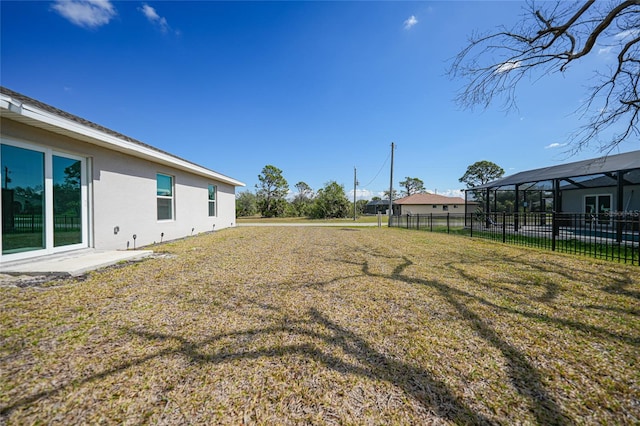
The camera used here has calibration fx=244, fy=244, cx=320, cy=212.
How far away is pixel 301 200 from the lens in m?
45.7

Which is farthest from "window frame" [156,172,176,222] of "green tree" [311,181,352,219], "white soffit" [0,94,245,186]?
"green tree" [311,181,352,219]

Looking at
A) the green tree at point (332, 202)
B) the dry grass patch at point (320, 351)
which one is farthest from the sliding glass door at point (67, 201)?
the green tree at point (332, 202)

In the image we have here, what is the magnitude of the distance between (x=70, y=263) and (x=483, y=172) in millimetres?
50686

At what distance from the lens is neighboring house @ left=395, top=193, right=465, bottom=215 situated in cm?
3494

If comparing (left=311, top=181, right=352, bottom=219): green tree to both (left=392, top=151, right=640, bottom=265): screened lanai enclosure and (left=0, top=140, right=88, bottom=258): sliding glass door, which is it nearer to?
(left=392, top=151, right=640, bottom=265): screened lanai enclosure

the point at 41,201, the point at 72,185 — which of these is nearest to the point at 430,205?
the point at 72,185

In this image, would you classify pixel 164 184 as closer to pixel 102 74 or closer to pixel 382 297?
pixel 102 74

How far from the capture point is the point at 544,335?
233 cm

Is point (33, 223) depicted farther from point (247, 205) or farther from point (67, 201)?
point (247, 205)

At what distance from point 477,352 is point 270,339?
70.5 inches

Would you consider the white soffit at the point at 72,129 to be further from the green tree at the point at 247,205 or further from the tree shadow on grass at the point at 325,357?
the green tree at the point at 247,205

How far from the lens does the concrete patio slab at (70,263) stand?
386 cm

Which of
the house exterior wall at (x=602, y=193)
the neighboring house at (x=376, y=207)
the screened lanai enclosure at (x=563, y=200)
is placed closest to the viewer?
the screened lanai enclosure at (x=563, y=200)

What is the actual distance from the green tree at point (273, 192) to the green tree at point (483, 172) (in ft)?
106
